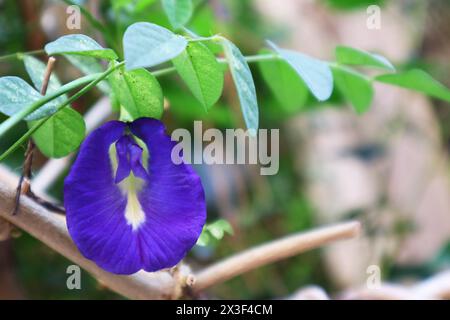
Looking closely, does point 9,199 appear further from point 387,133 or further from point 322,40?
point 322,40

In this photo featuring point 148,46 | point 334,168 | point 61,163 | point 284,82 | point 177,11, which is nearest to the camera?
point 148,46

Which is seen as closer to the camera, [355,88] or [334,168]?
[355,88]

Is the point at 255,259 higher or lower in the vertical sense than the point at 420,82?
lower

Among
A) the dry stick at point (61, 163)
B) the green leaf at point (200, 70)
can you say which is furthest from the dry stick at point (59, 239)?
the dry stick at point (61, 163)

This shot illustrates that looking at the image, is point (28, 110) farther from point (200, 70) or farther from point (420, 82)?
point (420, 82)

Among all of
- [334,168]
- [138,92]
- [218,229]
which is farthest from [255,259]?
[334,168]

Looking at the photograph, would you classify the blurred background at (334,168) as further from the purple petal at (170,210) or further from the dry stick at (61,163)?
the purple petal at (170,210)

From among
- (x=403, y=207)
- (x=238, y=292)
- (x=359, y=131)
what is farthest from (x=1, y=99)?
(x=359, y=131)
